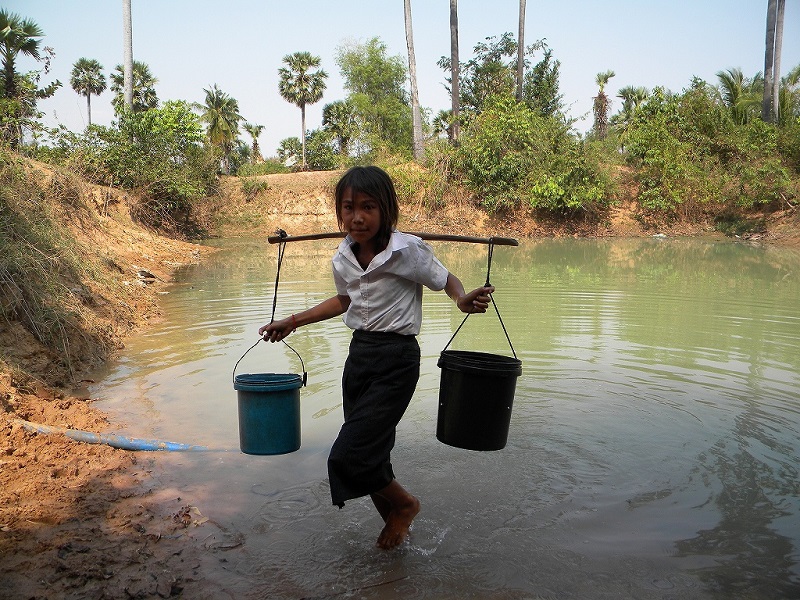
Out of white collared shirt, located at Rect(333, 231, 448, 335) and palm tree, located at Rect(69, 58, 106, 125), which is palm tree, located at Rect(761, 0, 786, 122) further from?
palm tree, located at Rect(69, 58, 106, 125)

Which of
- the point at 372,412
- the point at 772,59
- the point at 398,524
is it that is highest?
the point at 772,59

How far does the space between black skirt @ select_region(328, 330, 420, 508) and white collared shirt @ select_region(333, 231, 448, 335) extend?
0.19ft

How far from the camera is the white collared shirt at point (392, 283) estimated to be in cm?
287

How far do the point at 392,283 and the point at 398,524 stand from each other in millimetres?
1068

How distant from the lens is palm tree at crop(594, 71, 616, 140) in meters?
41.8

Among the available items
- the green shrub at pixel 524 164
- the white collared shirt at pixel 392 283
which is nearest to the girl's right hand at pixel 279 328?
the white collared shirt at pixel 392 283

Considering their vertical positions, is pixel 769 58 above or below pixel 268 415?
above

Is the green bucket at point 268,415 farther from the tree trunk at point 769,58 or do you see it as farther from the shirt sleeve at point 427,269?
the tree trunk at point 769,58

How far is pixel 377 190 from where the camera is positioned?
2.85 metres

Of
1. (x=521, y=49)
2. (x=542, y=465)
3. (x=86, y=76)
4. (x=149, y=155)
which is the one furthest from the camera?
(x=86, y=76)

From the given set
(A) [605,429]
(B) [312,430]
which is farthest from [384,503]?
(A) [605,429]

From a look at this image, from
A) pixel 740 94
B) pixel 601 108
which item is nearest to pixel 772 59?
pixel 740 94

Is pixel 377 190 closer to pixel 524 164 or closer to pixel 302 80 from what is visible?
pixel 524 164

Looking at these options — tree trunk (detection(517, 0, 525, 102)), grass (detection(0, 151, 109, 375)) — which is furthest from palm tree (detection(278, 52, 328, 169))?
grass (detection(0, 151, 109, 375))
